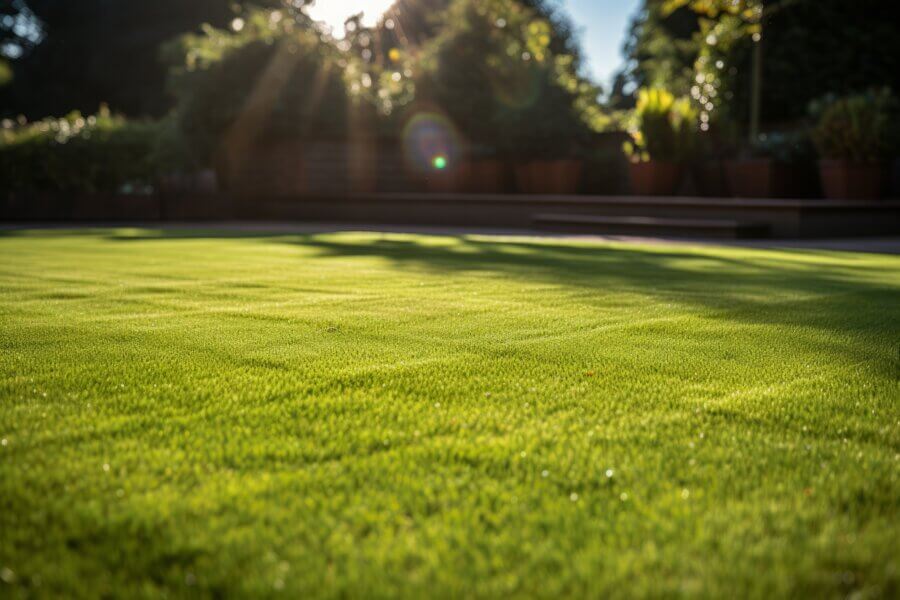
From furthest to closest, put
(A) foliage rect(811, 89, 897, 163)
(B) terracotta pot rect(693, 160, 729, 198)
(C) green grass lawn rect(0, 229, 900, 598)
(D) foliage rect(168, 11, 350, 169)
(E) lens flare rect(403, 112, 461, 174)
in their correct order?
(E) lens flare rect(403, 112, 461, 174), (D) foliage rect(168, 11, 350, 169), (B) terracotta pot rect(693, 160, 729, 198), (A) foliage rect(811, 89, 897, 163), (C) green grass lawn rect(0, 229, 900, 598)

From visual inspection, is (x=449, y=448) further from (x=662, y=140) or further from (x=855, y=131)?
(x=662, y=140)

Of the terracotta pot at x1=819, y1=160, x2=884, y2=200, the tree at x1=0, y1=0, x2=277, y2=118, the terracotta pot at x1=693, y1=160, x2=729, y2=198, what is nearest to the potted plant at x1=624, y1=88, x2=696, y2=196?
the terracotta pot at x1=693, y1=160, x2=729, y2=198

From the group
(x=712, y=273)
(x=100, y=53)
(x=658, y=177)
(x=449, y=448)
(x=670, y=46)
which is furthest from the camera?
(x=100, y=53)

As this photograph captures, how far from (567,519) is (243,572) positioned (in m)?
0.59

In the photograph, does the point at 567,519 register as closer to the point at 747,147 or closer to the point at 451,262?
the point at 451,262

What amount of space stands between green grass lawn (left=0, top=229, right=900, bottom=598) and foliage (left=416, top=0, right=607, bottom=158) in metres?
12.2

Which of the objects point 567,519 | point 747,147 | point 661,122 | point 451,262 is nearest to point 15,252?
point 451,262

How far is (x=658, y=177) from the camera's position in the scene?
43.3 ft

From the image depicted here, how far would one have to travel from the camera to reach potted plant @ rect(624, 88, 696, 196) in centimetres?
1296

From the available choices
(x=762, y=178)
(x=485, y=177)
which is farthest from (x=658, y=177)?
(x=485, y=177)

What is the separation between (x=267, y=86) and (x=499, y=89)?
465cm

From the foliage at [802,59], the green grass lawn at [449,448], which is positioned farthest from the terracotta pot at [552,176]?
the green grass lawn at [449,448]

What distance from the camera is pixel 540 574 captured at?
1357mm

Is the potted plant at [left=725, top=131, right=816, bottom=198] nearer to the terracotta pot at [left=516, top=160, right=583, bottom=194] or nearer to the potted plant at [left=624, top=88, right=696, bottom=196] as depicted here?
the potted plant at [left=624, top=88, right=696, bottom=196]
